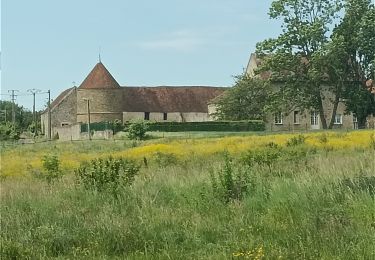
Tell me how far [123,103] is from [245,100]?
28421 mm

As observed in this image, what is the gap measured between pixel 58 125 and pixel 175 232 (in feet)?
312

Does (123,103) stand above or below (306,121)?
above

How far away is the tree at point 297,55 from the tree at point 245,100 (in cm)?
1129

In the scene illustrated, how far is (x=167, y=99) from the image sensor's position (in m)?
108

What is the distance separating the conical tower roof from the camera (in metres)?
98.4

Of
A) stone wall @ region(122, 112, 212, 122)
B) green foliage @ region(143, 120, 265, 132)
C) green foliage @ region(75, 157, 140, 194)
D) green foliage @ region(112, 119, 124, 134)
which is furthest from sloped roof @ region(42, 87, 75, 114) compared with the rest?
green foliage @ region(75, 157, 140, 194)

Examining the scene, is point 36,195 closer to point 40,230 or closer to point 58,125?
point 40,230

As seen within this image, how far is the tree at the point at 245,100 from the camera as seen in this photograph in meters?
79.1

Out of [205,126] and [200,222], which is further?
[205,126]

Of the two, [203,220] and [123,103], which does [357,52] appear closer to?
[123,103]

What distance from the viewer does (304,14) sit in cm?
6706

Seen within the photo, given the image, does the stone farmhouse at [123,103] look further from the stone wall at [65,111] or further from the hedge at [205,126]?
the hedge at [205,126]

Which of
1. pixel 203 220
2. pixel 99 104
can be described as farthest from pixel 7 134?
pixel 203 220

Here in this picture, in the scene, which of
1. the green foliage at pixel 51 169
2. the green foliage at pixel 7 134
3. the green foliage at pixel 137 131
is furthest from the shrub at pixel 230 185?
the green foliage at pixel 7 134
